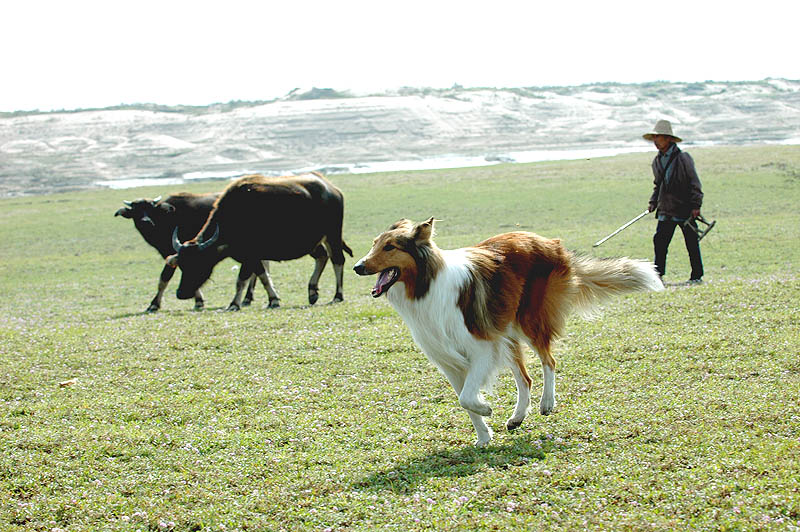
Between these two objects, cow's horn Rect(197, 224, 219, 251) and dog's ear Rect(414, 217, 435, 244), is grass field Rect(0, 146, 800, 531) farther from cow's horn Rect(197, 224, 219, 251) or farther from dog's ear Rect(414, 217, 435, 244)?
dog's ear Rect(414, 217, 435, 244)

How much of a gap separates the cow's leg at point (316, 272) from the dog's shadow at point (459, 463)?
33.6ft

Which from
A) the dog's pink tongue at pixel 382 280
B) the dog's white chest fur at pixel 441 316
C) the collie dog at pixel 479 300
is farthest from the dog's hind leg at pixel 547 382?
the dog's pink tongue at pixel 382 280

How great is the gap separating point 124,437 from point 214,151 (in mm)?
62289

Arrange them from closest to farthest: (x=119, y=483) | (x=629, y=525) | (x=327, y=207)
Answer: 1. (x=629, y=525)
2. (x=119, y=483)
3. (x=327, y=207)

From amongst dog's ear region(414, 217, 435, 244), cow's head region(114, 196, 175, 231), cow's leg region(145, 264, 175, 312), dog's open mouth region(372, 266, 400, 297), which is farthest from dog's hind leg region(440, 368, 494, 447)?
cow's head region(114, 196, 175, 231)

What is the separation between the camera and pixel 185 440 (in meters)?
7.94

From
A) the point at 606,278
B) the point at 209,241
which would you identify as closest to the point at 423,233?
the point at 606,278

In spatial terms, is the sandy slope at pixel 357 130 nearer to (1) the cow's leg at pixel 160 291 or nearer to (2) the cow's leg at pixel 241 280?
(1) the cow's leg at pixel 160 291

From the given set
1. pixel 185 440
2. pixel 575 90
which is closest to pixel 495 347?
pixel 185 440

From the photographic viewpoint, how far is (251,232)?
1697 centimetres

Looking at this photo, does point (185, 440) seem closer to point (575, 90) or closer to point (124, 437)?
point (124, 437)

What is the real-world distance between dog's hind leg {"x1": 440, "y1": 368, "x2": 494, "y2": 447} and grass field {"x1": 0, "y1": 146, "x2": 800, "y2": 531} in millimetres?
136

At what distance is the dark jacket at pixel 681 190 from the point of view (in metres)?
14.2

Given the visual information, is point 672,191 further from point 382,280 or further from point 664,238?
point 382,280
